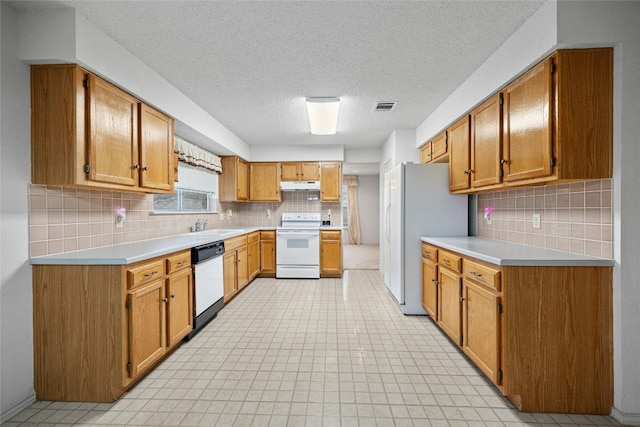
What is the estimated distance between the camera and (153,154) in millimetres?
2746

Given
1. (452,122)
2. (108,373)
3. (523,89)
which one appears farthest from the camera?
(452,122)

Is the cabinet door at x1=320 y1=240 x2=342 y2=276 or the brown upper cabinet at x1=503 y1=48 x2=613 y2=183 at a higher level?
the brown upper cabinet at x1=503 y1=48 x2=613 y2=183

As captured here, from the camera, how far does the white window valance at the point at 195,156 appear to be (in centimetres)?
373

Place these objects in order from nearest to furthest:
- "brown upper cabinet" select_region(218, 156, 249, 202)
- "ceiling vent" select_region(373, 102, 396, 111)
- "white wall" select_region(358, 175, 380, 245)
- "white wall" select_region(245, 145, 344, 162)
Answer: "ceiling vent" select_region(373, 102, 396, 111) < "brown upper cabinet" select_region(218, 156, 249, 202) < "white wall" select_region(245, 145, 344, 162) < "white wall" select_region(358, 175, 380, 245)

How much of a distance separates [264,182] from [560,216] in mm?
4507

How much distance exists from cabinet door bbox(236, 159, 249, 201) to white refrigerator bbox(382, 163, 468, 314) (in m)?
2.83

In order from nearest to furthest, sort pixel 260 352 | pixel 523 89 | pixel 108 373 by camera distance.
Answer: pixel 108 373 → pixel 523 89 → pixel 260 352

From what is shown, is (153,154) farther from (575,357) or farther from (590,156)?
(575,357)

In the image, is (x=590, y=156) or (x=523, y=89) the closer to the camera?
(x=590, y=156)

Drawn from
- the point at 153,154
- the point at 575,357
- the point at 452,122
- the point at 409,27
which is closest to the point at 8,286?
the point at 153,154

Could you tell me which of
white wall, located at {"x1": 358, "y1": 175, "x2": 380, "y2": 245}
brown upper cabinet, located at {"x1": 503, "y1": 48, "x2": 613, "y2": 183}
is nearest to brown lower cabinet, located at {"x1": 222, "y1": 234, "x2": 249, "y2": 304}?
brown upper cabinet, located at {"x1": 503, "y1": 48, "x2": 613, "y2": 183}

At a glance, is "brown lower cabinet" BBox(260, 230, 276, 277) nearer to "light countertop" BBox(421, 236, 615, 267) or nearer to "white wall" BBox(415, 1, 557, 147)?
"white wall" BBox(415, 1, 557, 147)

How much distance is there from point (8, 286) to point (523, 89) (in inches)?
134

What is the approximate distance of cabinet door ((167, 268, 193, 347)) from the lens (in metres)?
2.48
